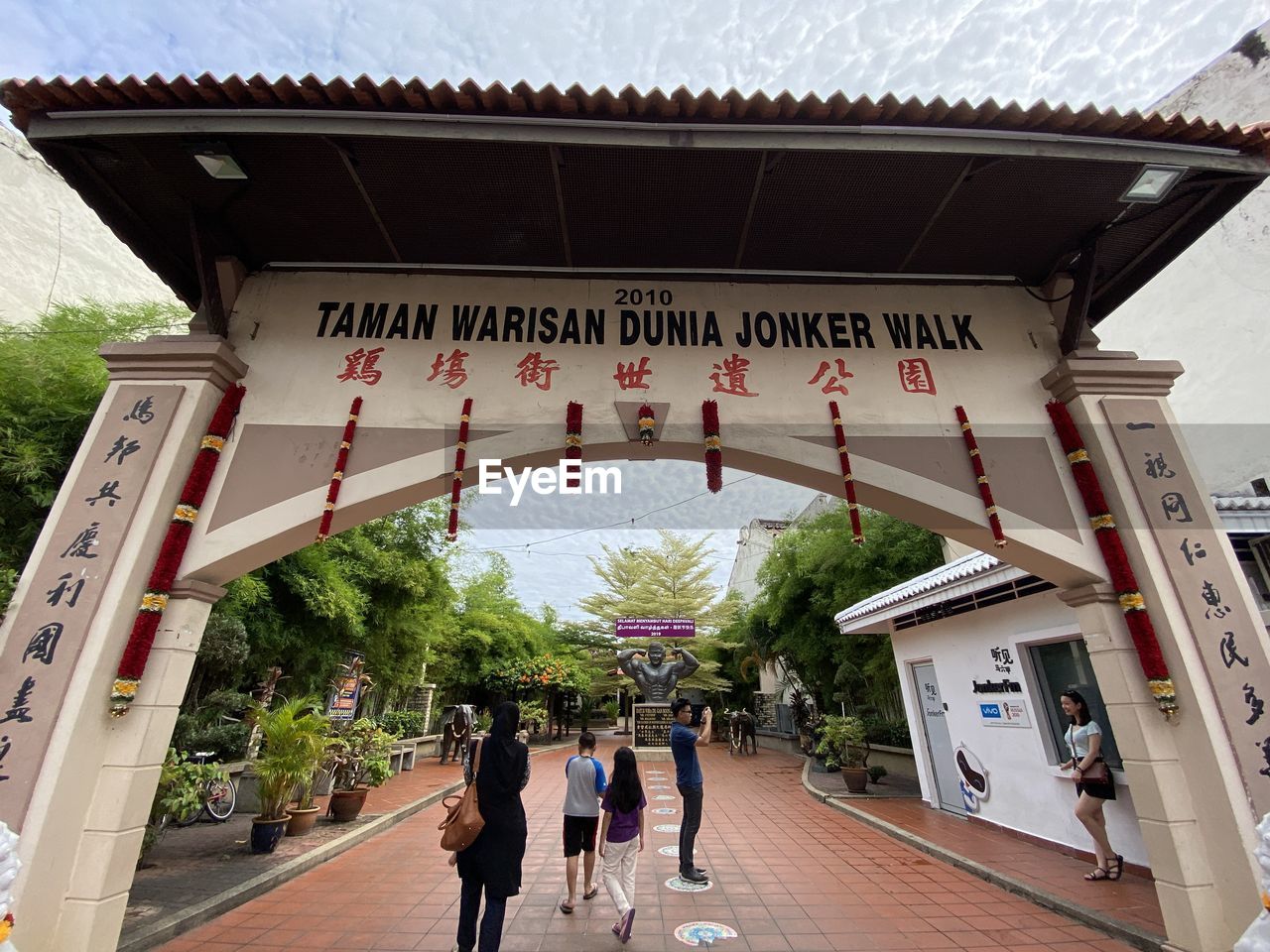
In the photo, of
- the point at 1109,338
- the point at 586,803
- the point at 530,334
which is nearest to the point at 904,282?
the point at 530,334

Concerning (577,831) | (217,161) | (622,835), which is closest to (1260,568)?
(622,835)

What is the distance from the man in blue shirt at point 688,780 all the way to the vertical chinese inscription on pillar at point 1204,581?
303 centimetres

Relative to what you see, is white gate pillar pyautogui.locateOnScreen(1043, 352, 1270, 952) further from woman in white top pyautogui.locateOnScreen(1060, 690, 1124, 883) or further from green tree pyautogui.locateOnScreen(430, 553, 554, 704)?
green tree pyautogui.locateOnScreen(430, 553, 554, 704)

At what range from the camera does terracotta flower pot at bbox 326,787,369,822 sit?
6445mm

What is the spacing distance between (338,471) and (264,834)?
3.82 meters

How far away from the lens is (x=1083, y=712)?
450 centimetres

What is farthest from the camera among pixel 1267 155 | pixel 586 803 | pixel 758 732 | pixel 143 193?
pixel 758 732

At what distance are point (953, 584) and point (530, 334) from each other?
501 centimetres

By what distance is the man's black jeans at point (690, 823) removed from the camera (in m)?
4.61

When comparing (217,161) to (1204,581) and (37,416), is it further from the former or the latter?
(1204,581)

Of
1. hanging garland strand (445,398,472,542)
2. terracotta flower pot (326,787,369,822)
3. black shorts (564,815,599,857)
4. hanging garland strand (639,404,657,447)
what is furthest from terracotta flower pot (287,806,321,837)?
hanging garland strand (639,404,657,447)

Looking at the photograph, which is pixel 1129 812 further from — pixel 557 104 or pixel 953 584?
pixel 557 104

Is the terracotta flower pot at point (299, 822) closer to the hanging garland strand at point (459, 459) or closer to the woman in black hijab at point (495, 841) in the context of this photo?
the woman in black hijab at point (495, 841)

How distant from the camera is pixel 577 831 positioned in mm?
4051
